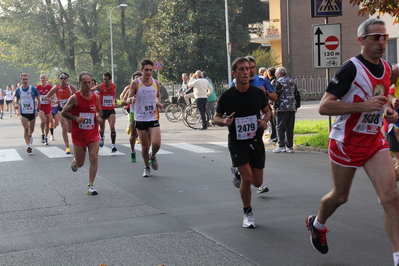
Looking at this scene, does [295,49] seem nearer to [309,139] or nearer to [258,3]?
[258,3]

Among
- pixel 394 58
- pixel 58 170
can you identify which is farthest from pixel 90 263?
pixel 394 58

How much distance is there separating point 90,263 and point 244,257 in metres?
1.42

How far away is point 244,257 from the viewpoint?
5.20 meters

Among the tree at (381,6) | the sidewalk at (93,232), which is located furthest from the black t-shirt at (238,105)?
the tree at (381,6)

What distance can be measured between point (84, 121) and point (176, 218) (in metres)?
3.00

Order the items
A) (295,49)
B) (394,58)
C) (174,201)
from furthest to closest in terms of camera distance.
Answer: (295,49) < (394,58) < (174,201)

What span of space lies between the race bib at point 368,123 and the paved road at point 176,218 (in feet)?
3.88

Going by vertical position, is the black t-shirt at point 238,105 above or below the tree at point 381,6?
below

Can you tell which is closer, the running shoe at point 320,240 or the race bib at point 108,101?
the running shoe at point 320,240

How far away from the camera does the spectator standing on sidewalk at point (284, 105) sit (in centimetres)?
1359

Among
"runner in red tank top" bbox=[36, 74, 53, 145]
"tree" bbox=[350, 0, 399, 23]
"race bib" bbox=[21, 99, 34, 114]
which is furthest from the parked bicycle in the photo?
"tree" bbox=[350, 0, 399, 23]

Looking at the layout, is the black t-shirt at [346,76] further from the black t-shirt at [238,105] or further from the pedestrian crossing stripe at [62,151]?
the pedestrian crossing stripe at [62,151]

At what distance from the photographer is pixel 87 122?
361 inches

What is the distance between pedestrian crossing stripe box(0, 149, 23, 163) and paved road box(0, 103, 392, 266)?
1.59 m
